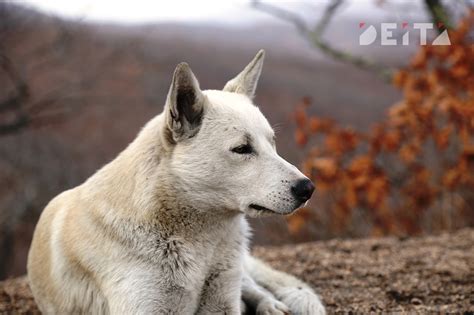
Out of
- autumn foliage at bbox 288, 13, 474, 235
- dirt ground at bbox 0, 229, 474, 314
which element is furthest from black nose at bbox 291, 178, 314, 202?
autumn foliage at bbox 288, 13, 474, 235

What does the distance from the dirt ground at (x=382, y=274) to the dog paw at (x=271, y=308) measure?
1.58 ft

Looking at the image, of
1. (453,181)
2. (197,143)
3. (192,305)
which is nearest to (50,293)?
(192,305)

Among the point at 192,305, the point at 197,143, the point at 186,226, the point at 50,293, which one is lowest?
the point at 50,293

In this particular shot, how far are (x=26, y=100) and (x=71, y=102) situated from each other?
2.87ft

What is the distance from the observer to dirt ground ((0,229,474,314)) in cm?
438

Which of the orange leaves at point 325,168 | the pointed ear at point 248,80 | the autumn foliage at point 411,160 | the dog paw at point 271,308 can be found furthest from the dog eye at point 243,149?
the orange leaves at point 325,168

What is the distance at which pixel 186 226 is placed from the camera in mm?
3445

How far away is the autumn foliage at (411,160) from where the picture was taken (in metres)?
Answer: 7.85

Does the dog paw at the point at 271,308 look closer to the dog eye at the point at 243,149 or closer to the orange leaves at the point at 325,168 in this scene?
the dog eye at the point at 243,149

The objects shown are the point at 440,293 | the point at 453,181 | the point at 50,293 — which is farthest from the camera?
the point at 453,181

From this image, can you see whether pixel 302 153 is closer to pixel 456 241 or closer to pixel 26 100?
pixel 456 241

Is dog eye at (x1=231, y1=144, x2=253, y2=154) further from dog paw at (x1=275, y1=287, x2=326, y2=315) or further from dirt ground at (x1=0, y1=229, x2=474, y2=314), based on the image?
dirt ground at (x1=0, y1=229, x2=474, y2=314)

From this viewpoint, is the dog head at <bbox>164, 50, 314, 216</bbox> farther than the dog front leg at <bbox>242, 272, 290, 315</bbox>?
No

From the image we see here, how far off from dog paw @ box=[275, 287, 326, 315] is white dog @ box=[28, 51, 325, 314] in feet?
1.90
